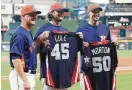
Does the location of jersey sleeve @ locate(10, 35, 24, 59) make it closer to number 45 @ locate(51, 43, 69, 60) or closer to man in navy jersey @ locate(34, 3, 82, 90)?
man in navy jersey @ locate(34, 3, 82, 90)

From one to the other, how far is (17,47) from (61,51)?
1042 millimetres

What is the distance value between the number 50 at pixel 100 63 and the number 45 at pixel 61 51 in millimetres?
506

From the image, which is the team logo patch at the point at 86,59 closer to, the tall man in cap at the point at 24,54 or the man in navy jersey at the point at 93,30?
the man in navy jersey at the point at 93,30

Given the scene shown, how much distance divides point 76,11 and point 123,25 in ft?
22.3

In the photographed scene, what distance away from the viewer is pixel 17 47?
20.2ft

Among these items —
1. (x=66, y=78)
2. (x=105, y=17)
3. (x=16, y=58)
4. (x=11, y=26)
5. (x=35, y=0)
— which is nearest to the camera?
(x=16, y=58)

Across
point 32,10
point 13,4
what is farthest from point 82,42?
point 13,4

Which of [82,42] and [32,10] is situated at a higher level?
[32,10]

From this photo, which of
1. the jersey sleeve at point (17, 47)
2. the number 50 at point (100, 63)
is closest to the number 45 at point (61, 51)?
the number 50 at point (100, 63)

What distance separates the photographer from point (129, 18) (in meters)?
54.3

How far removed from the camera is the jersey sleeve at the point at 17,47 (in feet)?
20.2

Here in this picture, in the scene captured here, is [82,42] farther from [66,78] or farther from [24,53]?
[24,53]

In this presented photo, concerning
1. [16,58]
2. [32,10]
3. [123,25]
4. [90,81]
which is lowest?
[123,25]

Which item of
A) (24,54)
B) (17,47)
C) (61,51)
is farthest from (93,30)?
(17,47)
